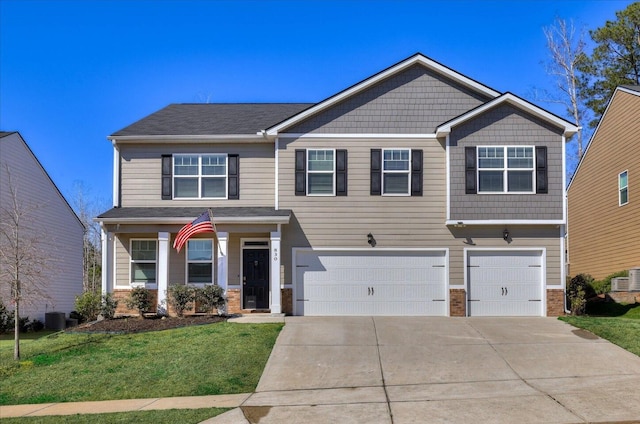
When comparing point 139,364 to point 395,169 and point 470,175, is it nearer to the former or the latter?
point 395,169

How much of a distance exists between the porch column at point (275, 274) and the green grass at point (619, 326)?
7812 mm

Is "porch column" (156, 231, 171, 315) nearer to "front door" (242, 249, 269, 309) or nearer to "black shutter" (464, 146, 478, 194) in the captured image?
"front door" (242, 249, 269, 309)

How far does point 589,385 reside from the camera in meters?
11.5

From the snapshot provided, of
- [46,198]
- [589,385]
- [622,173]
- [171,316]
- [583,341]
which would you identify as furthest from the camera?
[46,198]

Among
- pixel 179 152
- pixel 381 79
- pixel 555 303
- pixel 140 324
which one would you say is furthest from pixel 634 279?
pixel 140 324

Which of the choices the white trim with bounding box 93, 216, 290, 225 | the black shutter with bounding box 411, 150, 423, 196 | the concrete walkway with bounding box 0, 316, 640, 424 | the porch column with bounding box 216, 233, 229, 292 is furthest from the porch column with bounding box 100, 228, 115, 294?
the black shutter with bounding box 411, 150, 423, 196

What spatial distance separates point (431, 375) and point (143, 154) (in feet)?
38.2

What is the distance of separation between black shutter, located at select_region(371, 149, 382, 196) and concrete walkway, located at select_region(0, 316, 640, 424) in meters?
4.02

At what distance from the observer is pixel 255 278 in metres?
19.5

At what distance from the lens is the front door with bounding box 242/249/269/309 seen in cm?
1942

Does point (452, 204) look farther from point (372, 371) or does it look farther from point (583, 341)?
point (372, 371)

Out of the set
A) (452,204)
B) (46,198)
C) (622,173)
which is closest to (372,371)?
(452,204)

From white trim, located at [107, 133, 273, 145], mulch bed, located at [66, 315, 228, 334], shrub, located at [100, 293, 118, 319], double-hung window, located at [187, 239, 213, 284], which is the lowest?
mulch bed, located at [66, 315, 228, 334]

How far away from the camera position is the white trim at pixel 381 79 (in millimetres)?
19047
